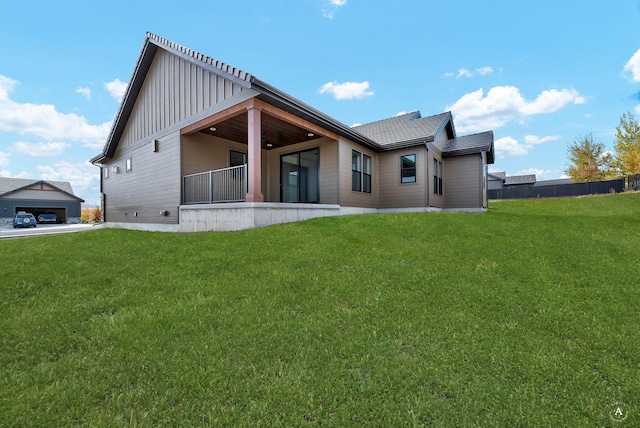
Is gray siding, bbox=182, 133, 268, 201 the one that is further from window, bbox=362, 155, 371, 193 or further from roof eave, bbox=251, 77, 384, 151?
window, bbox=362, 155, 371, 193

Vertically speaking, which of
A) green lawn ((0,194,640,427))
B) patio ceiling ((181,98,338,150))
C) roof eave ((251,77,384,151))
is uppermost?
roof eave ((251,77,384,151))

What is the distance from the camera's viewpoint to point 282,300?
3275 mm

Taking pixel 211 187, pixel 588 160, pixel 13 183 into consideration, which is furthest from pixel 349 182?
pixel 13 183

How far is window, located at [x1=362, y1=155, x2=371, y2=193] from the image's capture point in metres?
11.6

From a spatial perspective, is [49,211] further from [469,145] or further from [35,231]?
[469,145]

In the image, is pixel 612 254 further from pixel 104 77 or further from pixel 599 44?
pixel 104 77

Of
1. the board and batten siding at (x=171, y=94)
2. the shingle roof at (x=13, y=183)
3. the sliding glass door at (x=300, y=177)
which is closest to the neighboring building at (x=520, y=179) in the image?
the sliding glass door at (x=300, y=177)

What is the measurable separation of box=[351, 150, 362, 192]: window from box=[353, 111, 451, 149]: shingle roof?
57.0 inches

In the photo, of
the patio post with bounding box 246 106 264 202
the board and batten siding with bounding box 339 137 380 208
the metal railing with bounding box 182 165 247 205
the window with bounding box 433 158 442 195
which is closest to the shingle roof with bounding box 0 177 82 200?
the metal railing with bounding box 182 165 247 205

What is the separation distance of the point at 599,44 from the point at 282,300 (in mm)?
19798

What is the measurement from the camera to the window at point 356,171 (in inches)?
429

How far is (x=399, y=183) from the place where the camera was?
11914mm

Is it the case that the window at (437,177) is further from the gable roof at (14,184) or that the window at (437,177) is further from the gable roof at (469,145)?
the gable roof at (14,184)

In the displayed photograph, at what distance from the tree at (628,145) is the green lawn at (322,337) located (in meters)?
23.6
